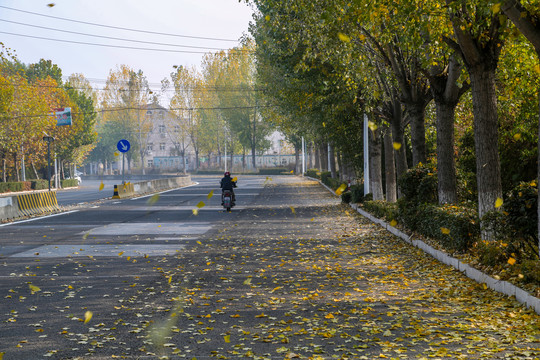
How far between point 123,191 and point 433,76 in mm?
28515

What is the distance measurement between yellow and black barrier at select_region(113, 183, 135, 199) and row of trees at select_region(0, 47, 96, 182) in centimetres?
1450

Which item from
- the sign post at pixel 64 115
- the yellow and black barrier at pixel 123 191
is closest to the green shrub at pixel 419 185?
the yellow and black barrier at pixel 123 191

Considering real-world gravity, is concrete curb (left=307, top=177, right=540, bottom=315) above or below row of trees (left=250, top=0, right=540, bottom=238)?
below

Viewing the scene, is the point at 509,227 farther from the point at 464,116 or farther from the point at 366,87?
the point at 464,116

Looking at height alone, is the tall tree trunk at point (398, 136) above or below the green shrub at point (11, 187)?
above

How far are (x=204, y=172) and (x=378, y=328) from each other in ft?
350

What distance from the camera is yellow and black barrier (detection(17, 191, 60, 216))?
1047 inches

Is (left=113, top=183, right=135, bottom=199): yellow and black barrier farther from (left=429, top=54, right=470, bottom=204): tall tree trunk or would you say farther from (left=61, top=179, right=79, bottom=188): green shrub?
(left=61, top=179, right=79, bottom=188): green shrub

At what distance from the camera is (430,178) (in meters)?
17.2

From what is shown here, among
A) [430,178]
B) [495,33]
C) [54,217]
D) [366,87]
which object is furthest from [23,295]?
[54,217]

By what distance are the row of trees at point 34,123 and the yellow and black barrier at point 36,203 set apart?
23454 mm

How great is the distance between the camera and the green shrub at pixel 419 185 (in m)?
17.2

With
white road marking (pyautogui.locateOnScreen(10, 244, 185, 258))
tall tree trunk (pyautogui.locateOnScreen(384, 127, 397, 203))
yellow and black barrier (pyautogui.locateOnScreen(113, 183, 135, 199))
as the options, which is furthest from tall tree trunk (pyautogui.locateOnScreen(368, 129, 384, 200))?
yellow and black barrier (pyautogui.locateOnScreen(113, 183, 135, 199))

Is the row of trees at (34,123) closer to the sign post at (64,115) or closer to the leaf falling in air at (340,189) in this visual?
the sign post at (64,115)
